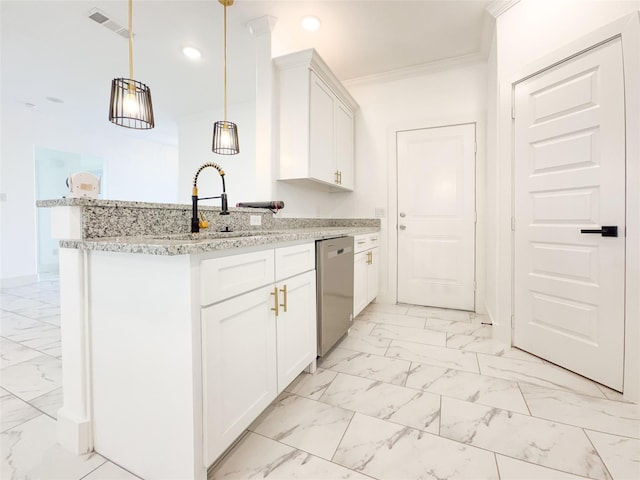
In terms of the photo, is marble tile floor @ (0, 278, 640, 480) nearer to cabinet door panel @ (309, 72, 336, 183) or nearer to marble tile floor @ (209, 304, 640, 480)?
marble tile floor @ (209, 304, 640, 480)

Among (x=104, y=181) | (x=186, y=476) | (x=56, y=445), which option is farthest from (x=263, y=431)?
(x=104, y=181)

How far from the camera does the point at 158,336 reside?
0.97 metres

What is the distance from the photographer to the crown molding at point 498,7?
2172mm

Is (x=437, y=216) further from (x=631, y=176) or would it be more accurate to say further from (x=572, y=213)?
(x=631, y=176)

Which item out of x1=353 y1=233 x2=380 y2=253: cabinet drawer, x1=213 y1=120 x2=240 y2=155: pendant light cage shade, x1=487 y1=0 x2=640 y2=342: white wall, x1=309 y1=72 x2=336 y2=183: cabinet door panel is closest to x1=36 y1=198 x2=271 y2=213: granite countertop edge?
x1=213 y1=120 x2=240 y2=155: pendant light cage shade

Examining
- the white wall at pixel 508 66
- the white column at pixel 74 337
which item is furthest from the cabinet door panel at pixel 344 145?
the white column at pixel 74 337

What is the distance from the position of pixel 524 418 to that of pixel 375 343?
1.03 m

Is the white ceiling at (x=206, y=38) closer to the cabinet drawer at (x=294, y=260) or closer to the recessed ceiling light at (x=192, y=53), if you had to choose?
the recessed ceiling light at (x=192, y=53)

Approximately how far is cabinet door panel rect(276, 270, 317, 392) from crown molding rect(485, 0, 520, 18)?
2.46m

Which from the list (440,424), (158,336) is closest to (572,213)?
(440,424)

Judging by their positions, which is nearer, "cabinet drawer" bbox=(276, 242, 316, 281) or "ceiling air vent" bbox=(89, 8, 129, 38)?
"cabinet drawer" bbox=(276, 242, 316, 281)

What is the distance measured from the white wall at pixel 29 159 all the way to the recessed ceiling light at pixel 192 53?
9.80 feet

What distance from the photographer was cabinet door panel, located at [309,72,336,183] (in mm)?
2520

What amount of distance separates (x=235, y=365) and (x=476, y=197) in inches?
112
